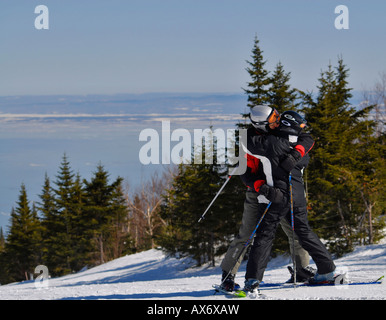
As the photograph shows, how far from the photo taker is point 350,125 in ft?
92.6

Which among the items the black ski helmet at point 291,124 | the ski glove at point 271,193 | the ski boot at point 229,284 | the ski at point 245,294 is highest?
the black ski helmet at point 291,124

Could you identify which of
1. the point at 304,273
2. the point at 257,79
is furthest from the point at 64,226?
the point at 304,273

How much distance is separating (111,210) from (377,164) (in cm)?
2939

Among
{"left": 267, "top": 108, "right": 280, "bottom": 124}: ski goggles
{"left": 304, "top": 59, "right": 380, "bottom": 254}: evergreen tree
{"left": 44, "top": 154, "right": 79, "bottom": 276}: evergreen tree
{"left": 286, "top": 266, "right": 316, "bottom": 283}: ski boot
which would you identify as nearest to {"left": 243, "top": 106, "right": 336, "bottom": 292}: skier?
{"left": 267, "top": 108, "right": 280, "bottom": 124}: ski goggles

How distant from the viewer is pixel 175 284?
366 inches

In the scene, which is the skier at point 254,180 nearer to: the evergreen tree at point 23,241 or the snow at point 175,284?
the snow at point 175,284

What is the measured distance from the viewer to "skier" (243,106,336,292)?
569cm

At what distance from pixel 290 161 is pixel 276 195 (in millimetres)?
442

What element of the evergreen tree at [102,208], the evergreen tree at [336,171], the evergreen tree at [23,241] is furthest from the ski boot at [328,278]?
the evergreen tree at [23,241]

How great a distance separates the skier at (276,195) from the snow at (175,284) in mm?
434

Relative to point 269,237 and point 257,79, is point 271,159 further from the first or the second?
point 257,79

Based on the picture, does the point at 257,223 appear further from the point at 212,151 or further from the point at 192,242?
the point at 192,242

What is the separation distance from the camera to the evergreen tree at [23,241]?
169 feet

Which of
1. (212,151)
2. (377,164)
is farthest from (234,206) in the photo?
(377,164)
